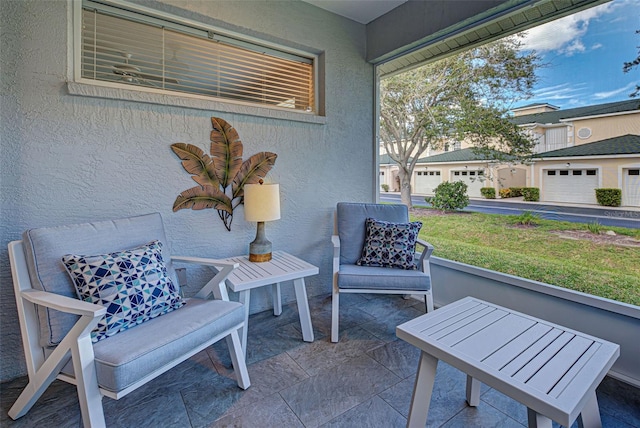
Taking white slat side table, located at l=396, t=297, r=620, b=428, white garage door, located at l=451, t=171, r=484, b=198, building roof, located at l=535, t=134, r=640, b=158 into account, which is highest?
building roof, located at l=535, t=134, r=640, b=158

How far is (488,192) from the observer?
106 inches

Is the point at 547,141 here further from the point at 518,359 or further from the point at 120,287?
the point at 120,287

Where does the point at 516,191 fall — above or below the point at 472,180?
below

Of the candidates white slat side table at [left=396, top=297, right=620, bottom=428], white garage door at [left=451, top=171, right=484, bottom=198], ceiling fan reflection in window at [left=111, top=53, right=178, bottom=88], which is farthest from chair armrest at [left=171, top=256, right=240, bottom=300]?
white garage door at [left=451, top=171, right=484, bottom=198]

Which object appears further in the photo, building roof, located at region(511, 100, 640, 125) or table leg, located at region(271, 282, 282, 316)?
table leg, located at region(271, 282, 282, 316)

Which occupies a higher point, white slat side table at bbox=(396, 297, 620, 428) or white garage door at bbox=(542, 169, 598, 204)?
white garage door at bbox=(542, 169, 598, 204)

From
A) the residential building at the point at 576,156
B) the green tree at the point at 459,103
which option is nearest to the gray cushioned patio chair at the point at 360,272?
the green tree at the point at 459,103

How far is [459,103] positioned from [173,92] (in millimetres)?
2454

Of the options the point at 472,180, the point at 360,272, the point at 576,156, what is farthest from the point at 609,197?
the point at 360,272

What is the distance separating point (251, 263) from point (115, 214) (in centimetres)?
98

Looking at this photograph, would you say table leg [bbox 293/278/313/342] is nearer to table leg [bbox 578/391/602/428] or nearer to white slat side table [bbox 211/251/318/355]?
white slat side table [bbox 211/251/318/355]

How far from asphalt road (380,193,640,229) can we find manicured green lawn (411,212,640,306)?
42 mm

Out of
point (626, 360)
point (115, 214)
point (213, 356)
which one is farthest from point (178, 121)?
point (626, 360)

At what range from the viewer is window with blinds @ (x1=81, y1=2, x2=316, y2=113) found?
2109 mm
